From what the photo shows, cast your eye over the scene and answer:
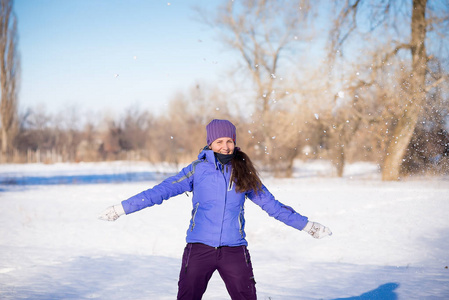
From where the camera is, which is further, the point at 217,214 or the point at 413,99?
the point at 413,99

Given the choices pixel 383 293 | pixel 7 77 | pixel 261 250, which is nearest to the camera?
pixel 383 293

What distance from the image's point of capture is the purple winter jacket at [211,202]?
262 centimetres

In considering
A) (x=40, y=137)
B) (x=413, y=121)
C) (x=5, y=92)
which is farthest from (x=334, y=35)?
(x=40, y=137)

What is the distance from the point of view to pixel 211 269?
2.61m

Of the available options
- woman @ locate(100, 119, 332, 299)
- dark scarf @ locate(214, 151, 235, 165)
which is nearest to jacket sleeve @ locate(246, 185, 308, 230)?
woman @ locate(100, 119, 332, 299)

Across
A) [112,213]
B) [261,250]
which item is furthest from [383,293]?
[112,213]

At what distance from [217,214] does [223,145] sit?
464 mm

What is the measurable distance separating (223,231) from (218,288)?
2397 mm

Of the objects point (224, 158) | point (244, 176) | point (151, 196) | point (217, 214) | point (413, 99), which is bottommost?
point (217, 214)

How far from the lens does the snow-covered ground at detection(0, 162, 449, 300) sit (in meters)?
4.76

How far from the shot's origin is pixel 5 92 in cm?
3344

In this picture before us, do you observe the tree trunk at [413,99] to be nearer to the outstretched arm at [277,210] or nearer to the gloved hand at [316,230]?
the gloved hand at [316,230]

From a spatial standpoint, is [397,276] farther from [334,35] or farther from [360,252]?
[334,35]

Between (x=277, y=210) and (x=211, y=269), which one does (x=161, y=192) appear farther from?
(x=277, y=210)
